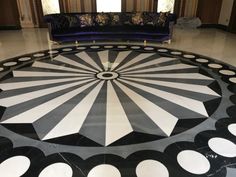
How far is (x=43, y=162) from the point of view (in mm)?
1772

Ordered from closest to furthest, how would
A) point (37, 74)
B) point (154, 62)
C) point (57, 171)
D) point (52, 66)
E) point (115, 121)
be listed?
point (57, 171), point (115, 121), point (37, 74), point (52, 66), point (154, 62)

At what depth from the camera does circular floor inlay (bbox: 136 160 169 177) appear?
1653 millimetres

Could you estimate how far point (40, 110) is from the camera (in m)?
2.47

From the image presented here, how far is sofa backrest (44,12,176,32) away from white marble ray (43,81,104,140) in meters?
3.20

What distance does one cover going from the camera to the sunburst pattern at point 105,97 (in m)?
2.18

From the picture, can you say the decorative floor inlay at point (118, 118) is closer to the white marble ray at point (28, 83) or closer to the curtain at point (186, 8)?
the white marble ray at point (28, 83)

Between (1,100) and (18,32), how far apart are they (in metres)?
4.92

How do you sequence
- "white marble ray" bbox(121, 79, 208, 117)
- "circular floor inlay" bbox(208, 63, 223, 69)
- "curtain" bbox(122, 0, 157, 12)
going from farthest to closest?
"curtain" bbox(122, 0, 157, 12) < "circular floor inlay" bbox(208, 63, 223, 69) < "white marble ray" bbox(121, 79, 208, 117)

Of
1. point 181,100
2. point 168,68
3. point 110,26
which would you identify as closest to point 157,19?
point 110,26

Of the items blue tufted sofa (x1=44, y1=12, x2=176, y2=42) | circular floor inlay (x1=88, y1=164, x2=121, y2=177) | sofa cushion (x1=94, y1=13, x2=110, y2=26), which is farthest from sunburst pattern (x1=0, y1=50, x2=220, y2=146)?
sofa cushion (x1=94, y1=13, x2=110, y2=26)

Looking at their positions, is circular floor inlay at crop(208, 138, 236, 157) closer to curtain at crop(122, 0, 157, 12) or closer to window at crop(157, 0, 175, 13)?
curtain at crop(122, 0, 157, 12)

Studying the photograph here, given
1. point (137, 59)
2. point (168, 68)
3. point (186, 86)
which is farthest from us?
point (137, 59)

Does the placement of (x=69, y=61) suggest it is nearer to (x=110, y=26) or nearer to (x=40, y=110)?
(x=40, y=110)

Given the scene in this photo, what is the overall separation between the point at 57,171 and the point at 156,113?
1.23 meters
